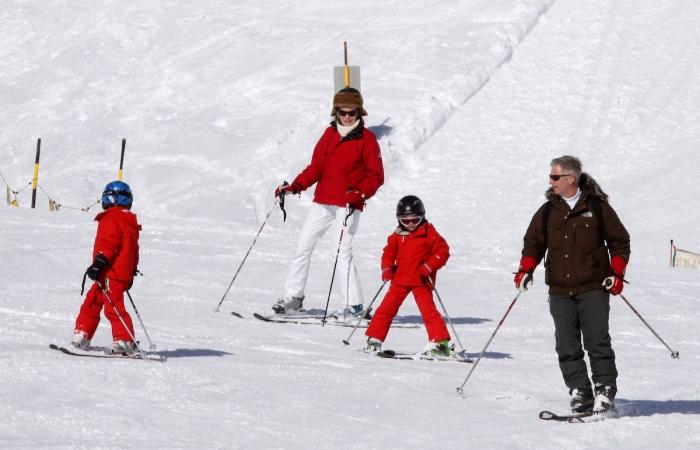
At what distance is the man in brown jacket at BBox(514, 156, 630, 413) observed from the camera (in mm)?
→ 6770

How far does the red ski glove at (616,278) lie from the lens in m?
6.64

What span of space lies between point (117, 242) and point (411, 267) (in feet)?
7.54

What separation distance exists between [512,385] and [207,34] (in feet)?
85.1

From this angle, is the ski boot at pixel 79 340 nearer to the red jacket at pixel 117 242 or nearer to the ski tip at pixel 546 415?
the red jacket at pixel 117 242

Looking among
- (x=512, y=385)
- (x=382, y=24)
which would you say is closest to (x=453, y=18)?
(x=382, y=24)

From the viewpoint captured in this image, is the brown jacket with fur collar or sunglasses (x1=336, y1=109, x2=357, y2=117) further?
sunglasses (x1=336, y1=109, x2=357, y2=117)

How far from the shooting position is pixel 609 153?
24.8 metres

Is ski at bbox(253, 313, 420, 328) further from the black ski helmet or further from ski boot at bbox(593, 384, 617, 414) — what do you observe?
ski boot at bbox(593, 384, 617, 414)

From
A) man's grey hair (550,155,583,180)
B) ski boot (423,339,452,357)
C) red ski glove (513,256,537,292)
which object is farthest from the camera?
ski boot (423,339,452,357)

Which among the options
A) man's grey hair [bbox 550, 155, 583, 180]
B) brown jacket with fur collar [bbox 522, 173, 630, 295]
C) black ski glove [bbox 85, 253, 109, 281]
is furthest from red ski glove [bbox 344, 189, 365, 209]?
man's grey hair [bbox 550, 155, 583, 180]

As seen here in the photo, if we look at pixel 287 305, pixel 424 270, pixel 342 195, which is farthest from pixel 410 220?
pixel 287 305

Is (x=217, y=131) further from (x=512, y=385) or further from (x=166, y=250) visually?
(x=512, y=385)

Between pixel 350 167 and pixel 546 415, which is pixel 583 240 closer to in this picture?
pixel 546 415

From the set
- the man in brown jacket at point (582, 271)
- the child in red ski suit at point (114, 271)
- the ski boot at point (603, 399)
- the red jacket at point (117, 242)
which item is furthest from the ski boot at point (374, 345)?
the ski boot at point (603, 399)
